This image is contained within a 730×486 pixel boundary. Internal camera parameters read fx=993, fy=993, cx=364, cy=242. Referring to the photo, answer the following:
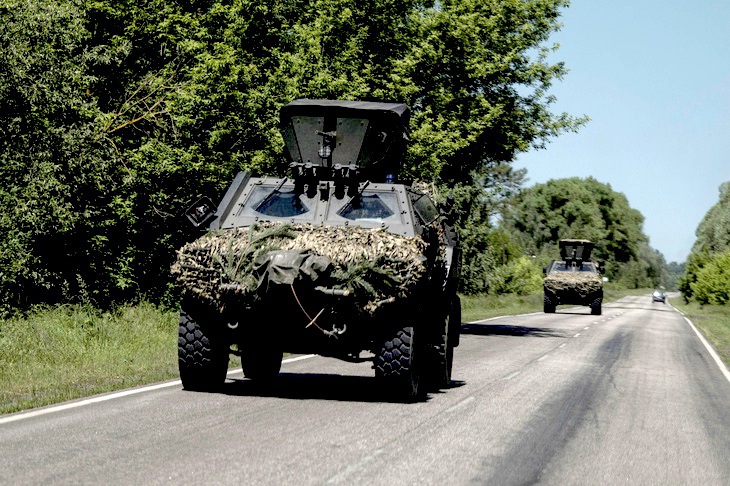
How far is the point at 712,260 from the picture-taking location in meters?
74.9

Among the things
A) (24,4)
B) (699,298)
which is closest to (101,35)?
(24,4)

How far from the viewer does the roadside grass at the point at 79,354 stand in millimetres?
10738

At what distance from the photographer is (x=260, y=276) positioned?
9469mm

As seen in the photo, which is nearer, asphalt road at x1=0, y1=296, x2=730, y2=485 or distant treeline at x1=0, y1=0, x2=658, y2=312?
asphalt road at x1=0, y1=296, x2=730, y2=485

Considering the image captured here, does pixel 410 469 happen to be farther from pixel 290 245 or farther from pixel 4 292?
pixel 4 292

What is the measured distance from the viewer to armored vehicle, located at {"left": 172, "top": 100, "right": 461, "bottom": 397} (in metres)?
9.47

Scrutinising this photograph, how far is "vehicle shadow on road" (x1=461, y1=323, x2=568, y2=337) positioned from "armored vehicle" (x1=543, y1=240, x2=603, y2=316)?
13281 millimetres

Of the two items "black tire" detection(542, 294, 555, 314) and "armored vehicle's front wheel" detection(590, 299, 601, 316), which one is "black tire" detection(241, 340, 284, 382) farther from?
"armored vehicle's front wheel" detection(590, 299, 601, 316)

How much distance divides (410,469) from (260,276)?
3.30m

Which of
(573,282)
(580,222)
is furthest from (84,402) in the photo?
(580,222)

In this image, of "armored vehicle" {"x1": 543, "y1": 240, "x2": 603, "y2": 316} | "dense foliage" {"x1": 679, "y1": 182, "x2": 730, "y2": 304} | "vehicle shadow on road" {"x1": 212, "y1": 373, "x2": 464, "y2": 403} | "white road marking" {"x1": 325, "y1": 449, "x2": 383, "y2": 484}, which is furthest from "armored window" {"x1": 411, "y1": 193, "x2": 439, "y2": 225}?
"dense foliage" {"x1": 679, "y1": 182, "x2": 730, "y2": 304}

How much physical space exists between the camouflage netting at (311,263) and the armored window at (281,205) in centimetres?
106

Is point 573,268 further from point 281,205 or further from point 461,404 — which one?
point 461,404

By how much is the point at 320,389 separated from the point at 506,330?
17629mm
